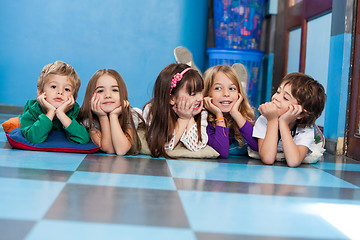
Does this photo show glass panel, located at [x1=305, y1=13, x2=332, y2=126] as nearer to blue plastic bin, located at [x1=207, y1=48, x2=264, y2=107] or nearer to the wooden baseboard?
the wooden baseboard

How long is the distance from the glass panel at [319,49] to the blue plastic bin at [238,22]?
565 mm

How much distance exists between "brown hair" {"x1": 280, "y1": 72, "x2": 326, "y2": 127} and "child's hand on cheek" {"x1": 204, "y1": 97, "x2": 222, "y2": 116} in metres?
0.33

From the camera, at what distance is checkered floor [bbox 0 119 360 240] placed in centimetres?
90

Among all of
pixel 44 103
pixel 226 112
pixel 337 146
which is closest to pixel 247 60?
pixel 337 146

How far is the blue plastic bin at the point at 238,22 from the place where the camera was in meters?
3.38

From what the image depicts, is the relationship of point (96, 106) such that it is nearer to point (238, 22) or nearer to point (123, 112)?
point (123, 112)

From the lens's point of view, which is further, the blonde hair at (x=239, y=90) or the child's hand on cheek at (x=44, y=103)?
the blonde hair at (x=239, y=90)

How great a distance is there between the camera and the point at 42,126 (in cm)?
181

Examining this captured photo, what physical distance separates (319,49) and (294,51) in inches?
18.4

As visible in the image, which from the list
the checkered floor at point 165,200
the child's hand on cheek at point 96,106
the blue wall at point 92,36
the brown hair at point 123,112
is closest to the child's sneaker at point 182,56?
the blue wall at point 92,36

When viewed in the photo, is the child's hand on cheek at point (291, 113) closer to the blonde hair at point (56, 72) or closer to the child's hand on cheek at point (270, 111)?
the child's hand on cheek at point (270, 111)

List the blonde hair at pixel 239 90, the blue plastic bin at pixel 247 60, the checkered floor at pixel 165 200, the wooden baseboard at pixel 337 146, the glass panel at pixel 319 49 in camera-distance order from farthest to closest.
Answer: the blue plastic bin at pixel 247 60 < the glass panel at pixel 319 49 < the wooden baseboard at pixel 337 146 < the blonde hair at pixel 239 90 < the checkered floor at pixel 165 200

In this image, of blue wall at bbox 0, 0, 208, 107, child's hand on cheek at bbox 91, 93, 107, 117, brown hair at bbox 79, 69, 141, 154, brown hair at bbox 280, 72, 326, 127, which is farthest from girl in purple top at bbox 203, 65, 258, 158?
blue wall at bbox 0, 0, 208, 107

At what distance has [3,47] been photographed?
3.64m
